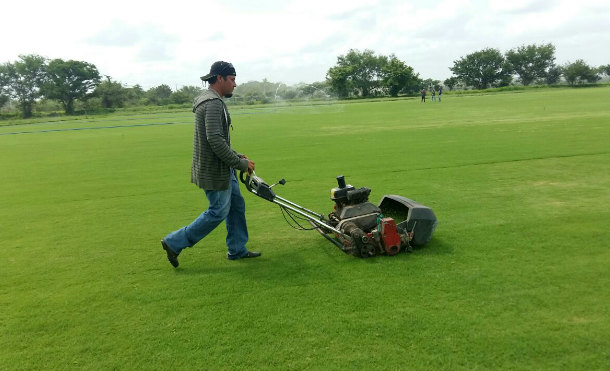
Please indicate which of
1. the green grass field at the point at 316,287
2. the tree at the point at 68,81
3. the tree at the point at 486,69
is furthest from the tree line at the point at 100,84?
the green grass field at the point at 316,287

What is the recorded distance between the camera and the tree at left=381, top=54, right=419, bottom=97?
3590 inches

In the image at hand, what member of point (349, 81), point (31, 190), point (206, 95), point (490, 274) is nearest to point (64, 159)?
point (31, 190)

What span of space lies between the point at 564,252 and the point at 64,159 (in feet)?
54.6

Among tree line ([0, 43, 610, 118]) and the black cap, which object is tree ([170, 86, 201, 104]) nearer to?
tree line ([0, 43, 610, 118])

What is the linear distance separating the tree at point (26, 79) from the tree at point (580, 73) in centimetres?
11186

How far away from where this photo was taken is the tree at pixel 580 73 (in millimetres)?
95188

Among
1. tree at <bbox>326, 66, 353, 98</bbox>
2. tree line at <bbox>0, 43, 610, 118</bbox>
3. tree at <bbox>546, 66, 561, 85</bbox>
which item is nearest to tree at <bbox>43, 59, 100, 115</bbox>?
tree line at <bbox>0, 43, 610, 118</bbox>

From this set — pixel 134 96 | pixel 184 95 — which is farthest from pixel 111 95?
pixel 184 95

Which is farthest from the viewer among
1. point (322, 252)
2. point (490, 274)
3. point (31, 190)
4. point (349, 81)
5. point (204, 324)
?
point (349, 81)

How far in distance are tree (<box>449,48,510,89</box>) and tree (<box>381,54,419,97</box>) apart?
2227 centimetres

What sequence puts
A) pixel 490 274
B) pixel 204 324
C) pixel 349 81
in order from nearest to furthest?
pixel 204 324 → pixel 490 274 → pixel 349 81

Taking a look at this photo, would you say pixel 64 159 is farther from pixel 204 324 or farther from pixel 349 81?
pixel 349 81

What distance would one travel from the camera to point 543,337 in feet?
10.6

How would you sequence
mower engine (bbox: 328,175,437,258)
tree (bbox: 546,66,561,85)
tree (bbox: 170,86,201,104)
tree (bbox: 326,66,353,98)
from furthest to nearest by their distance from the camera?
tree (bbox: 546,66,561,85)
tree (bbox: 170,86,201,104)
tree (bbox: 326,66,353,98)
mower engine (bbox: 328,175,437,258)
